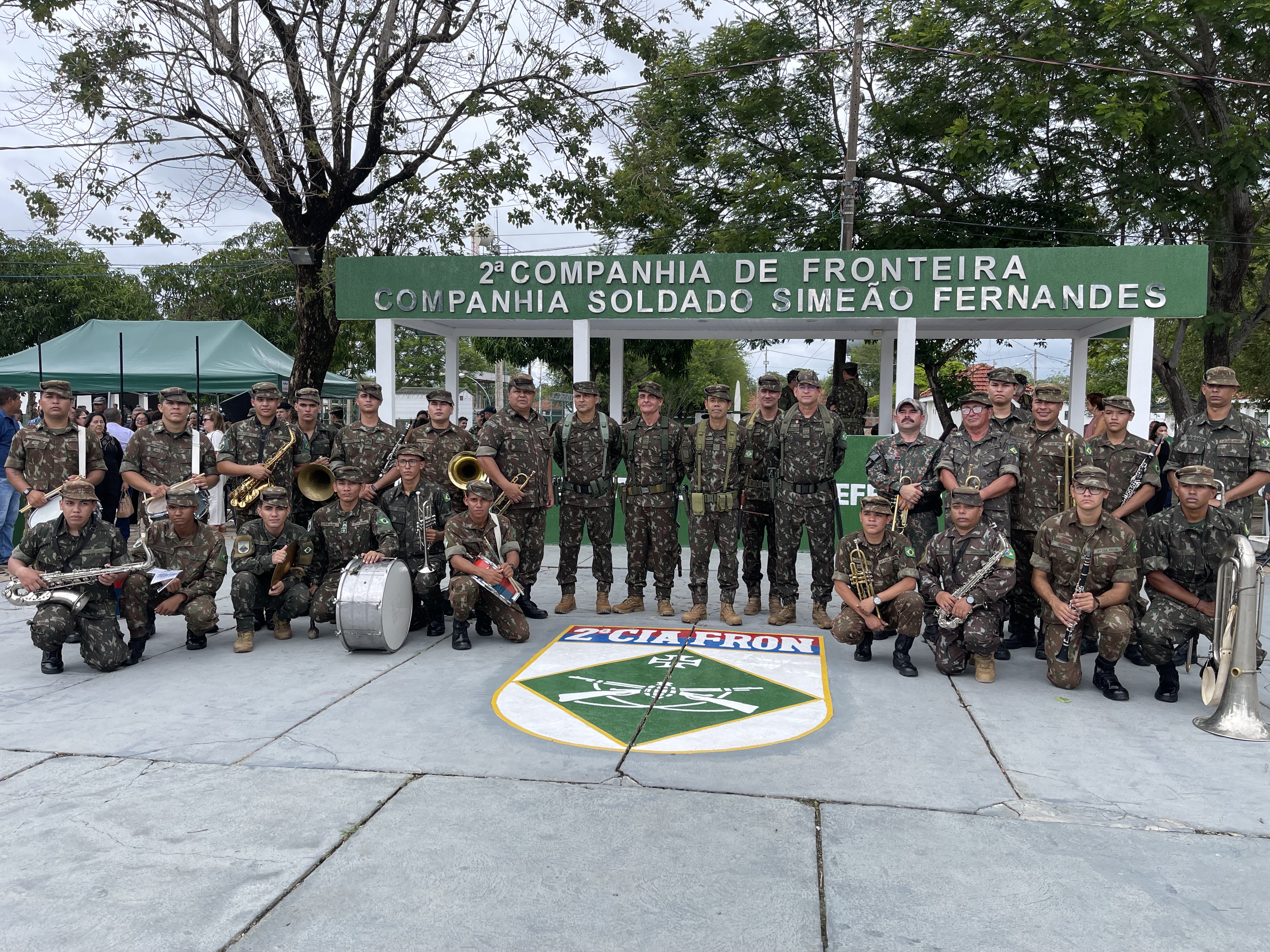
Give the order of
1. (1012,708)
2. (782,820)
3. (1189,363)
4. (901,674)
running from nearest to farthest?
1. (782,820)
2. (1012,708)
3. (901,674)
4. (1189,363)

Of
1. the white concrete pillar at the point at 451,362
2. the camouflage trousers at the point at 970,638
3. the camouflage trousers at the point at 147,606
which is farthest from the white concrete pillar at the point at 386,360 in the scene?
the camouflage trousers at the point at 970,638

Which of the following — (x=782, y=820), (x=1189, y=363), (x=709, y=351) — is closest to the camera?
(x=782, y=820)

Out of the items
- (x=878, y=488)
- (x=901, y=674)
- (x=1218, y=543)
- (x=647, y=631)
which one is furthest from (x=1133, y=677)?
(x=647, y=631)

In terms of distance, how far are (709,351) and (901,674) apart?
46425 mm

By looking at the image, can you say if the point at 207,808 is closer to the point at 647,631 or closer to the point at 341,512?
the point at 341,512

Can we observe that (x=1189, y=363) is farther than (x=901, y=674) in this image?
Yes

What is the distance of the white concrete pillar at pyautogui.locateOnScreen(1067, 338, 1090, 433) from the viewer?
11.5 meters

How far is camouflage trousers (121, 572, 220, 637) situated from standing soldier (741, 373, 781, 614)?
421cm

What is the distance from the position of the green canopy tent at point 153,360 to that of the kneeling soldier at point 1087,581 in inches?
501

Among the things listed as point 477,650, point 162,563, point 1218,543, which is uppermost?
point 1218,543

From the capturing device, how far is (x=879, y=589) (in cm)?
613

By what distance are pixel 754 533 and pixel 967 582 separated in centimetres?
235

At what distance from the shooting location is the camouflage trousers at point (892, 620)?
19.5 ft

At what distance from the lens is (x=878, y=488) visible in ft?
22.9
